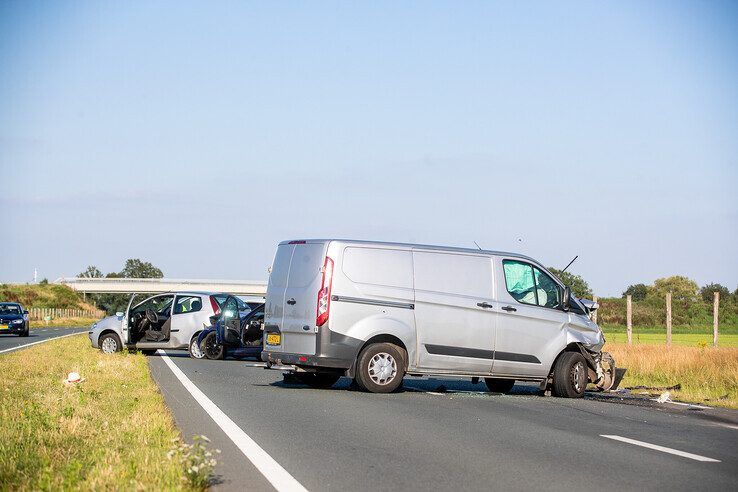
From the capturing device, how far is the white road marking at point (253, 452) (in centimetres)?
730

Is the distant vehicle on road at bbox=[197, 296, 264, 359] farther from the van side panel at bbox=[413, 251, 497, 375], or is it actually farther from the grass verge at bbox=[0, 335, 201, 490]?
the van side panel at bbox=[413, 251, 497, 375]

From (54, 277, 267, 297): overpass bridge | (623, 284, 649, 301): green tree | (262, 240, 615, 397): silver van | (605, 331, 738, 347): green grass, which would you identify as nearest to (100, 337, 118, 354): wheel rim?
(262, 240, 615, 397): silver van

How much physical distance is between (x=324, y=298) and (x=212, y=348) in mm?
10746

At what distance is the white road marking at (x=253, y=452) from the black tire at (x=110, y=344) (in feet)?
43.1

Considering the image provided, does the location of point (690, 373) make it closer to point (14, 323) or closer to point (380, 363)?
point (380, 363)

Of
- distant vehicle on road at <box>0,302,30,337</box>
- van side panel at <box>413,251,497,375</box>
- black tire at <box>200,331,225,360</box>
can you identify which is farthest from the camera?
distant vehicle on road at <box>0,302,30,337</box>

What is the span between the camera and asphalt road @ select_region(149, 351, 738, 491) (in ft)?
25.0

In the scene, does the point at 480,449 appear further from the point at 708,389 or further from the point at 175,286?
the point at 175,286

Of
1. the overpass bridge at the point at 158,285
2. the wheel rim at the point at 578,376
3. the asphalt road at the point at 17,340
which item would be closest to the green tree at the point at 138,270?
the overpass bridge at the point at 158,285

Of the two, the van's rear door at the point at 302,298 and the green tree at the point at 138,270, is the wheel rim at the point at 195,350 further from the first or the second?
the green tree at the point at 138,270

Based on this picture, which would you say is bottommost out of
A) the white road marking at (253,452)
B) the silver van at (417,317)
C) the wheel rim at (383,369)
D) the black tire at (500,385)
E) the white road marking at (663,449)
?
the black tire at (500,385)

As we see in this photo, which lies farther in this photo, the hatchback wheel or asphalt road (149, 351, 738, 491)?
the hatchback wheel

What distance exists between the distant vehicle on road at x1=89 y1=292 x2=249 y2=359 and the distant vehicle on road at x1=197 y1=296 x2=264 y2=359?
392 millimetres

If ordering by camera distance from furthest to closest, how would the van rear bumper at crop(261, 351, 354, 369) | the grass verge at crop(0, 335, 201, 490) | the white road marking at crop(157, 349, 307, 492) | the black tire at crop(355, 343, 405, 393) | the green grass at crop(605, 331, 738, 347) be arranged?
the green grass at crop(605, 331, 738, 347)
the black tire at crop(355, 343, 405, 393)
the van rear bumper at crop(261, 351, 354, 369)
the white road marking at crop(157, 349, 307, 492)
the grass verge at crop(0, 335, 201, 490)
